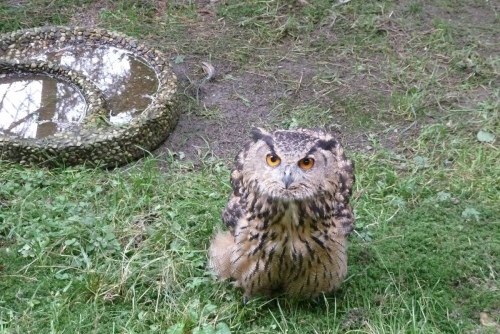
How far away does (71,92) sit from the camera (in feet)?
15.8

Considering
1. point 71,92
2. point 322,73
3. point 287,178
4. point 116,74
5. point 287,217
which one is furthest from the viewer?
point 322,73

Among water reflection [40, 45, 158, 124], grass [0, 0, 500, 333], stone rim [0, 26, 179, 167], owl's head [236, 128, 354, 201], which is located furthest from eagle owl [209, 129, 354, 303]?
water reflection [40, 45, 158, 124]

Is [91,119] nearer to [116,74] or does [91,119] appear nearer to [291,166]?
[116,74]

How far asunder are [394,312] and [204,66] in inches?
115

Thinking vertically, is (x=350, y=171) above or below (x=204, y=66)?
above

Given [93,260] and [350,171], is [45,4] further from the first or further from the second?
[350,171]

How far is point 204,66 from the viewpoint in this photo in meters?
5.43

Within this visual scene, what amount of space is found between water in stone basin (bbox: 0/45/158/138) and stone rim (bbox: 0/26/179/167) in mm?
74

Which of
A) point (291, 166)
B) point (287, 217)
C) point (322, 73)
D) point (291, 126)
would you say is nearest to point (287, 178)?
point (291, 166)

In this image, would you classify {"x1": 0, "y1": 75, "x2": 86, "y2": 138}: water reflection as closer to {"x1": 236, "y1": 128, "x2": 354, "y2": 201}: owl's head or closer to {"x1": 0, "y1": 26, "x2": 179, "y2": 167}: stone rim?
{"x1": 0, "y1": 26, "x2": 179, "y2": 167}: stone rim

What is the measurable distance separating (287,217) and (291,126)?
2.06 metres

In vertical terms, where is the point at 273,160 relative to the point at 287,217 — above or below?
above

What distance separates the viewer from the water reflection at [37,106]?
455 centimetres

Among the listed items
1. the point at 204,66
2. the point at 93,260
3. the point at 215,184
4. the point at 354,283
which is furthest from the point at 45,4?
the point at 354,283
